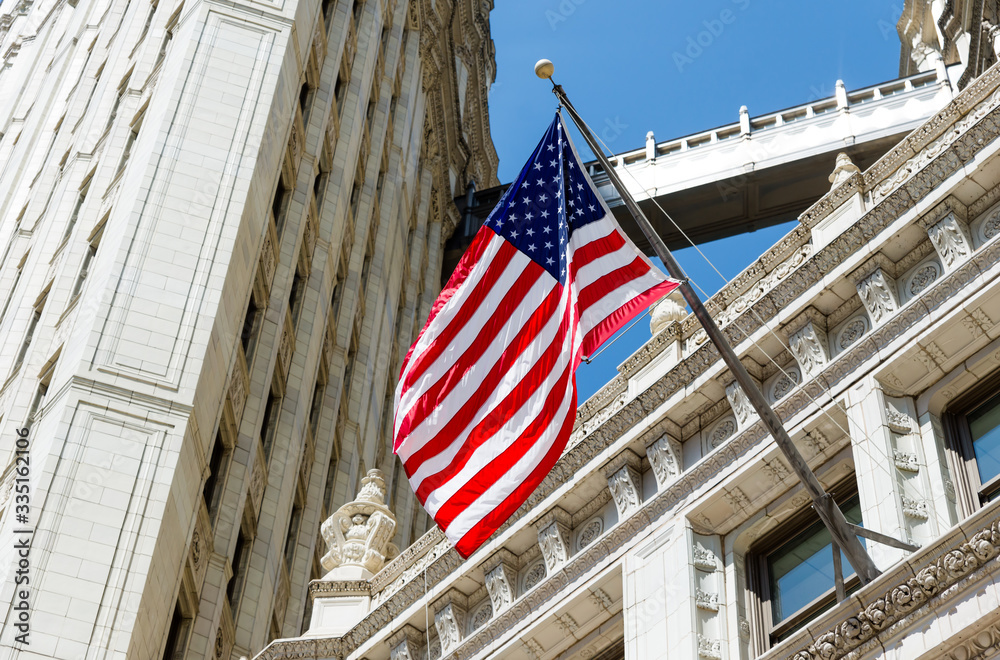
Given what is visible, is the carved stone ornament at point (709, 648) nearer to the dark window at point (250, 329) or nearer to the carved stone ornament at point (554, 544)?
the carved stone ornament at point (554, 544)

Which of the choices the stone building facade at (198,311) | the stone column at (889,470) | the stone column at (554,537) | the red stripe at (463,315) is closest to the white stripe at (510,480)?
the red stripe at (463,315)

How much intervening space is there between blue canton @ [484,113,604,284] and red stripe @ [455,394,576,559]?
220 centimetres

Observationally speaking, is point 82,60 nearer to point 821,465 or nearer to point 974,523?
point 821,465

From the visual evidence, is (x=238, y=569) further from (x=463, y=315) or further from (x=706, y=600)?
(x=706, y=600)

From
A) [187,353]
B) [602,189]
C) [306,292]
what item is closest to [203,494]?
[187,353]

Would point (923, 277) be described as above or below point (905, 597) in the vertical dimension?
above

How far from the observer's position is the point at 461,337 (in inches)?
698

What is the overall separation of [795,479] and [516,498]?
3318 millimetres

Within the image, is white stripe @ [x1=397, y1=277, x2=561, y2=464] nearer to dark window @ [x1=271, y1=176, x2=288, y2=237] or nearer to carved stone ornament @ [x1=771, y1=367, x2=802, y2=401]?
carved stone ornament @ [x1=771, y1=367, x2=802, y2=401]

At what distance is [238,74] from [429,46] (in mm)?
21098

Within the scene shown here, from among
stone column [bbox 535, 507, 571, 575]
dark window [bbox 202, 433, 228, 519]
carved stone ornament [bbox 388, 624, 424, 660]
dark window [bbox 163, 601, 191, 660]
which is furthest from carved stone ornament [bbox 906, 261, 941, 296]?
dark window [bbox 202, 433, 228, 519]

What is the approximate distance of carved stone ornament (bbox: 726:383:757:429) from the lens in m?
17.5

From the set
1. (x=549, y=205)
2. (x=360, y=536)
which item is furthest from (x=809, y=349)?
(x=360, y=536)

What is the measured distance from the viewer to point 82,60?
42.8 metres
